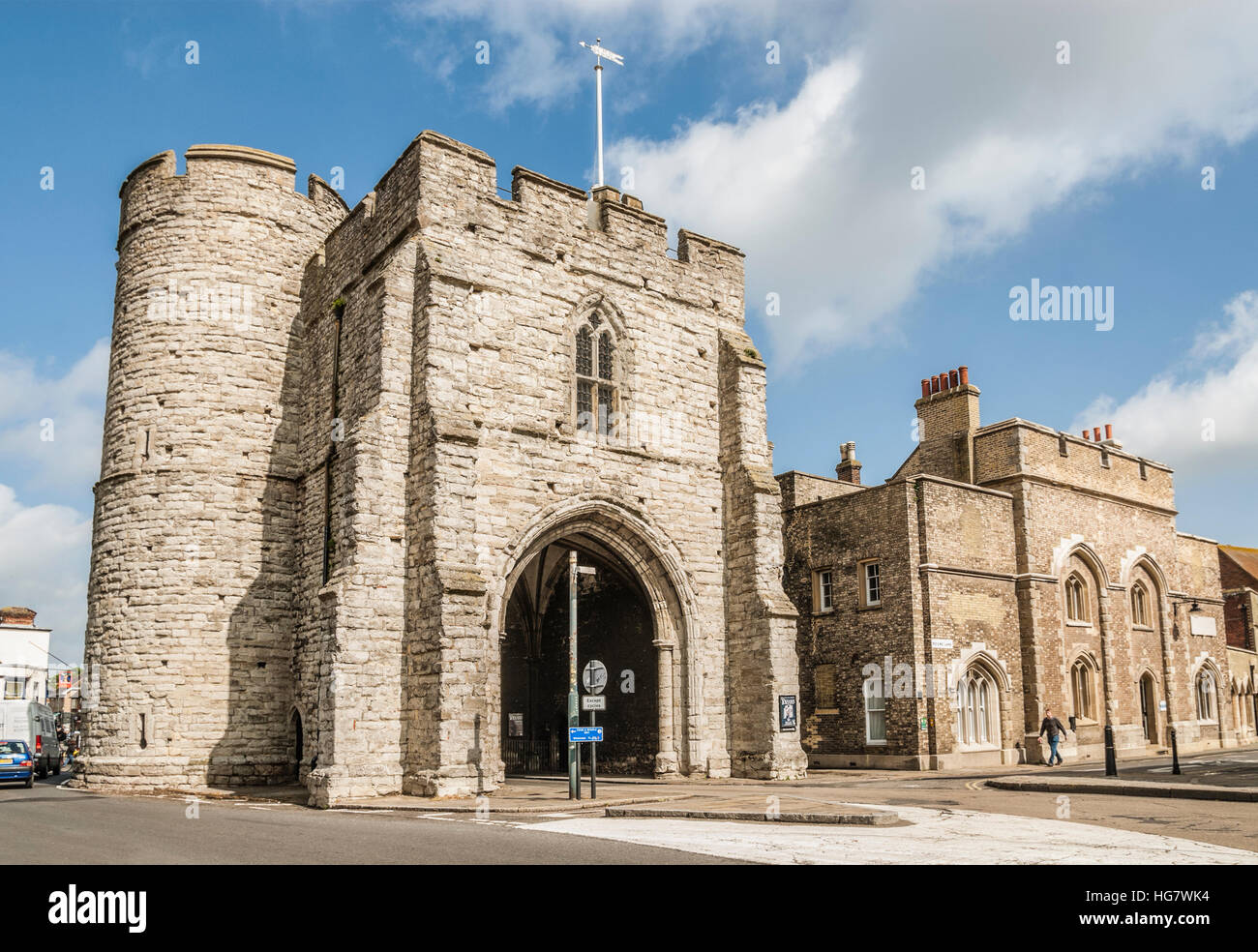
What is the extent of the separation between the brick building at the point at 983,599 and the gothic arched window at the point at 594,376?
827cm

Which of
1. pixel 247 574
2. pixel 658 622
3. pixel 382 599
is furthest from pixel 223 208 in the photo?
pixel 658 622

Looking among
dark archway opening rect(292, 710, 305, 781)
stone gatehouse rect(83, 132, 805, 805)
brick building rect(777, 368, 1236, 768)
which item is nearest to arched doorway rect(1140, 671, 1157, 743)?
brick building rect(777, 368, 1236, 768)

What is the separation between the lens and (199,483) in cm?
1972

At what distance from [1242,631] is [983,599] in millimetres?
21350

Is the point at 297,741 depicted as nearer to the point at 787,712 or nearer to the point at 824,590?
the point at 787,712

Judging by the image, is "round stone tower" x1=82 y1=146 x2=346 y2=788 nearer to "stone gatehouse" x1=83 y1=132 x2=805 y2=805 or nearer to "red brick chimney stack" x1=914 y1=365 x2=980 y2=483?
"stone gatehouse" x1=83 y1=132 x2=805 y2=805

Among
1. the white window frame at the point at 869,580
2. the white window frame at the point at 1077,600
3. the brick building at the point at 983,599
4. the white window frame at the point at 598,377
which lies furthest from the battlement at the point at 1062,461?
the white window frame at the point at 598,377

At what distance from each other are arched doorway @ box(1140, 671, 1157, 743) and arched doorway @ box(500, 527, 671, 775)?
17.8m

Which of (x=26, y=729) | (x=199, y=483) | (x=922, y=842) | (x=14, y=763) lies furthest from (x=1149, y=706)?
(x=26, y=729)

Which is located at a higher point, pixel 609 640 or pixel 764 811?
pixel 609 640

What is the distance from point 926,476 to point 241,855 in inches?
735

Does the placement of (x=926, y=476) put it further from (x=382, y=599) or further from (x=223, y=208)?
(x=223, y=208)

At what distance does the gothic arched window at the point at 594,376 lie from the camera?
62.8ft
